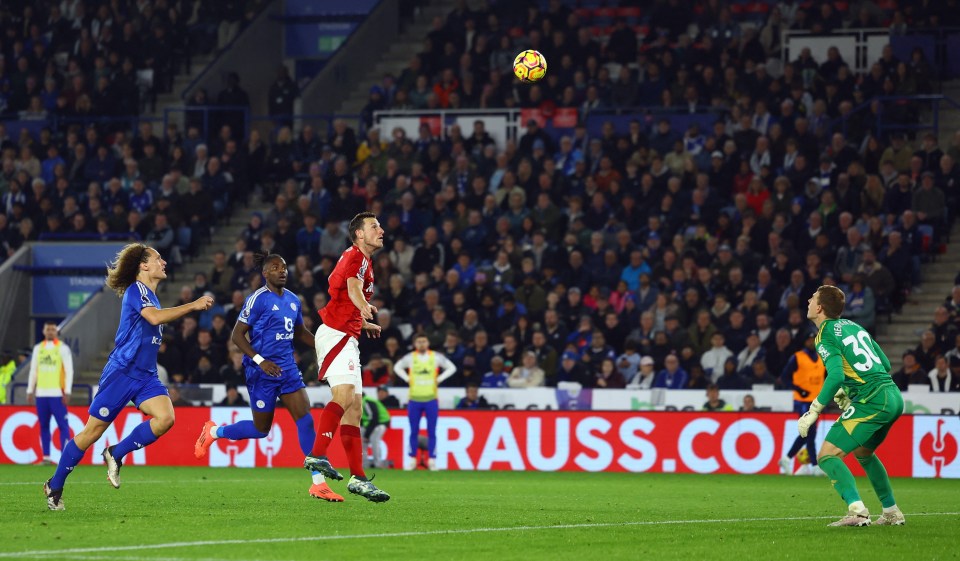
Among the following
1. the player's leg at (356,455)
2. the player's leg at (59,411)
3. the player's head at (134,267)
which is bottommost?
the player's leg at (59,411)

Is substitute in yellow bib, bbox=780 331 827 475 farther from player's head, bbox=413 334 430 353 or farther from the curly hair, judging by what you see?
the curly hair

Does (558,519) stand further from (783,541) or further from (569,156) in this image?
(569,156)

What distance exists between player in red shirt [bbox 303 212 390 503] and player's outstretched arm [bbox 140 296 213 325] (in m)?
1.35

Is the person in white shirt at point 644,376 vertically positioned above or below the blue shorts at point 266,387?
below

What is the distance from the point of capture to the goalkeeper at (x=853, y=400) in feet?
37.0

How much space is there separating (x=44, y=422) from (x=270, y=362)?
32.7ft

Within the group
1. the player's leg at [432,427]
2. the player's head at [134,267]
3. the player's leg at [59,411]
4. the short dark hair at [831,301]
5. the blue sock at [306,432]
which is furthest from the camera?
the player's leg at [59,411]

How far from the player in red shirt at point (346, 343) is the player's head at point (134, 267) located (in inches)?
57.3

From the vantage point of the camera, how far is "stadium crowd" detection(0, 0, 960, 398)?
24047mm

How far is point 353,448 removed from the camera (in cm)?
1291

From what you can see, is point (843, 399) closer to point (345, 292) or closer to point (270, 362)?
point (345, 292)

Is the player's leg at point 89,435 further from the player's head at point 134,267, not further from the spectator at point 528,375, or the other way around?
the spectator at point 528,375

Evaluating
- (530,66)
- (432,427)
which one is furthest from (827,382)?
(530,66)

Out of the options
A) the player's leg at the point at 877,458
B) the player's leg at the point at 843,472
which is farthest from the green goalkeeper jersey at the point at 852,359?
the player's leg at the point at 843,472
